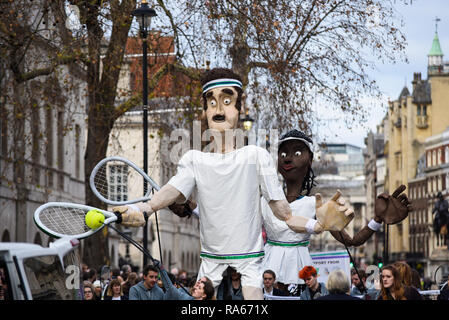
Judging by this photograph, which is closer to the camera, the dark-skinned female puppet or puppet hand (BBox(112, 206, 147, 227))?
puppet hand (BBox(112, 206, 147, 227))

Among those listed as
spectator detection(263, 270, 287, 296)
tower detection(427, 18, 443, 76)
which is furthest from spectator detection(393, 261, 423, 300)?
tower detection(427, 18, 443, 76)

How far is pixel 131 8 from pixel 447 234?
194 feet

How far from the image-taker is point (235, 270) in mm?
8984

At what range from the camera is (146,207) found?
29.5ft

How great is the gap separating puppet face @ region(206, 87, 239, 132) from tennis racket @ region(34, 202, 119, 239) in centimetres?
132

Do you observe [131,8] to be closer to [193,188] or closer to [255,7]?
[255,7]

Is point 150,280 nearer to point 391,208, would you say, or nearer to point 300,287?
point 300,287

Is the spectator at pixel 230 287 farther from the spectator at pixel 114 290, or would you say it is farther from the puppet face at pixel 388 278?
the spectator at pixel 114 290

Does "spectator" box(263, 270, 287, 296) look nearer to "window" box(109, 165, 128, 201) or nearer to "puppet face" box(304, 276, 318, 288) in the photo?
"puppet face" box(304, 276, 318, 288)

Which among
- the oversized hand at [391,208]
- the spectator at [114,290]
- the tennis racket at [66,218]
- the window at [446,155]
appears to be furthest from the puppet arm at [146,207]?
the window at [446,155]

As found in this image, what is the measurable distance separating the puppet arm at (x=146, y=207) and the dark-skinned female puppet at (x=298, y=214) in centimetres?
185

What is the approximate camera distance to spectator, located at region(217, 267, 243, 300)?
902 cm

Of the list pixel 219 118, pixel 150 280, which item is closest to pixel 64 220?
pixel 219 118
